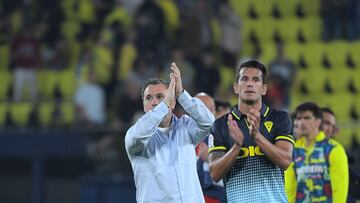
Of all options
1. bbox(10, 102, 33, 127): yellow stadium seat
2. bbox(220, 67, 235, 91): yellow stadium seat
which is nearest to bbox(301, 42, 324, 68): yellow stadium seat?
bbox(220, 67, 235, 91): yellow stadium seat

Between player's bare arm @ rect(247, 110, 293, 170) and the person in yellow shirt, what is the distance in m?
2.23

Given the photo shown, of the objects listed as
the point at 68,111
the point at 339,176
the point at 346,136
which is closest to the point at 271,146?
the point at 339,176

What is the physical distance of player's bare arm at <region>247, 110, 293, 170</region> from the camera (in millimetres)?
7207

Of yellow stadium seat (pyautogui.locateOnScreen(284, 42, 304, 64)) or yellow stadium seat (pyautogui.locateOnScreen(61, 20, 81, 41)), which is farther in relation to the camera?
yellow stadium seat (pyautogui.locateOnScreen(61, 20, 81, 41))

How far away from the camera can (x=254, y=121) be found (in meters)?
7.20

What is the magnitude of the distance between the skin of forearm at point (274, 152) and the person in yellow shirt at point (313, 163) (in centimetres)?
227

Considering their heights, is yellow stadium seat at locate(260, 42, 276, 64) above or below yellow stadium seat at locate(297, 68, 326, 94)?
above

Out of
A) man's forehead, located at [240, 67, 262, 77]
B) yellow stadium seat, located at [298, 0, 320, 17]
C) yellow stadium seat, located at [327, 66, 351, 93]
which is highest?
yellow stadium seat, located at [298, 0, 320, 17]

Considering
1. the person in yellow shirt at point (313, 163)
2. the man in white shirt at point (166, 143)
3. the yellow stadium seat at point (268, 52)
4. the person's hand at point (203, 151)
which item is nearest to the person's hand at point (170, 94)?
the man in white shirt at point (166, 143)

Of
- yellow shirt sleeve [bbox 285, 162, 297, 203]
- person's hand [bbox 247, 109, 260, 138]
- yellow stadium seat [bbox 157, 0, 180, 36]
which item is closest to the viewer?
person's hand [bbox 247, 109, 260, 138]

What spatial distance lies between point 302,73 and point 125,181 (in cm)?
431

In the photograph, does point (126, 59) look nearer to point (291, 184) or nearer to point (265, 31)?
point (265, 31)

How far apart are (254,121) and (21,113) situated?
34.8 feet

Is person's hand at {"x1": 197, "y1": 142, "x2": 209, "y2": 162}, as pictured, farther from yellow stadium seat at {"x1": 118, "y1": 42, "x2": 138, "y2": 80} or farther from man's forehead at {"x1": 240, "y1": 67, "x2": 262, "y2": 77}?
yellow stadium seat at {"x1": 118, "y1": 42, "x2": 138, "y2": 80}
